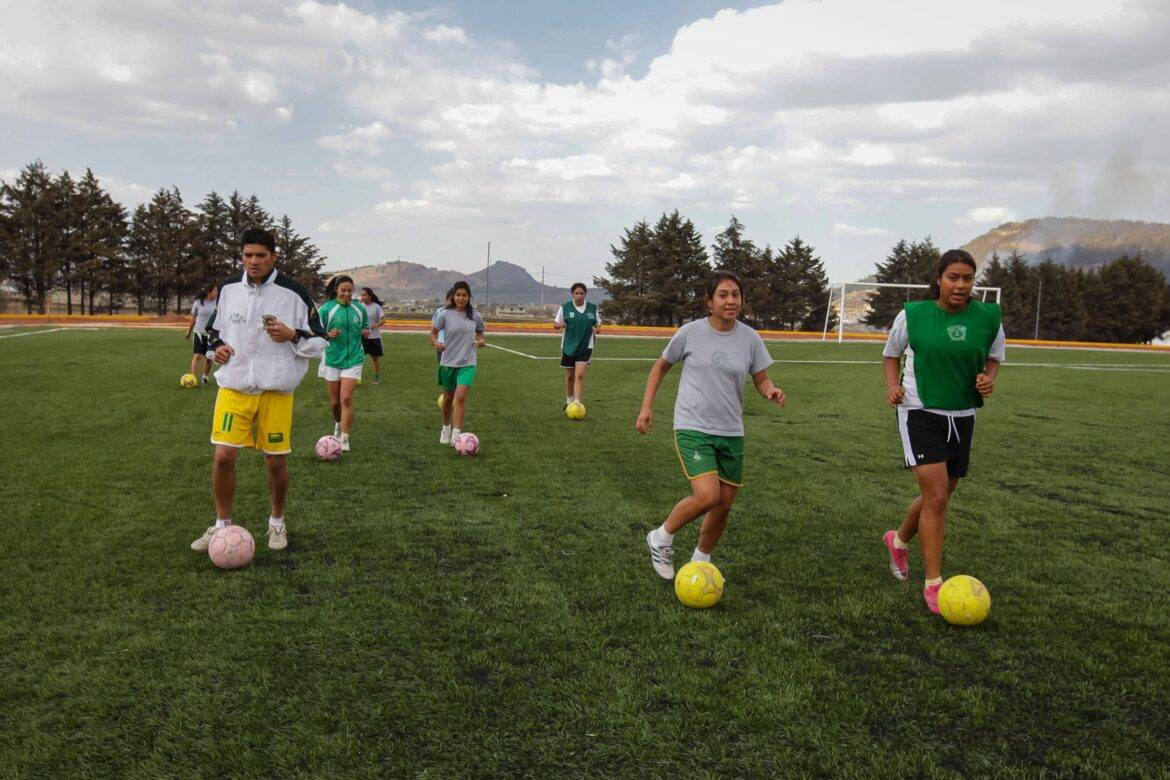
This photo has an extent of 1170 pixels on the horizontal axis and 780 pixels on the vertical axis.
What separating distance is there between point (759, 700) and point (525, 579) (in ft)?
6.28

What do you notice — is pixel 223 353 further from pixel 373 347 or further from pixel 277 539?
pixel 373 347

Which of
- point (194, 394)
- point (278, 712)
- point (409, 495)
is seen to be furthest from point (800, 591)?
point (194, 394)

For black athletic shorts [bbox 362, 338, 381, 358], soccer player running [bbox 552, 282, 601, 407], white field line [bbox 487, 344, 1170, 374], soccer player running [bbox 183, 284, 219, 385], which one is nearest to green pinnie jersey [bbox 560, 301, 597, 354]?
soccer player running [bbox 552, 282, 601, 407]

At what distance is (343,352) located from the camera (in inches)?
360

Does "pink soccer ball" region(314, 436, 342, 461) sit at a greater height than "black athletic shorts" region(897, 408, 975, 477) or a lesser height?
lesser

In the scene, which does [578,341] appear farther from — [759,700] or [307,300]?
[759,700]

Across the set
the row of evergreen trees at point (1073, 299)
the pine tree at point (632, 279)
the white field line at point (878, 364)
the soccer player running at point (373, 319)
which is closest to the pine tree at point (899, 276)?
the row of evergreen trees at point (1073, 299)

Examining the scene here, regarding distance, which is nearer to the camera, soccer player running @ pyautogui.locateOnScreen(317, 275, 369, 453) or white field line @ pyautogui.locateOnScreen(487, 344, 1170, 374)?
soccer player running @ pyautogui.locateOnScreen(317, 275, 369, 453)

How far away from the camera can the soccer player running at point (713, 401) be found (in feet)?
15.3

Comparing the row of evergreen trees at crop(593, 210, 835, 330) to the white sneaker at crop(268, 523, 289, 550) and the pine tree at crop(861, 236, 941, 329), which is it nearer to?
the pine tree at crop(861, 236, 941, 329)

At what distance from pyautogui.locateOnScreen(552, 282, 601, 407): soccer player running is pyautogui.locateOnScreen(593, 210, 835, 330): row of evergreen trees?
5961cm

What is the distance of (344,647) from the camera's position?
3.88m

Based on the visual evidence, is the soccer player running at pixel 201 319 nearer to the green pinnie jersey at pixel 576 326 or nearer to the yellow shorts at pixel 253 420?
the green pinnie jersey at pixel 576 326

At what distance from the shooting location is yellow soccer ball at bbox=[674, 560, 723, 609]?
4.43 metres
